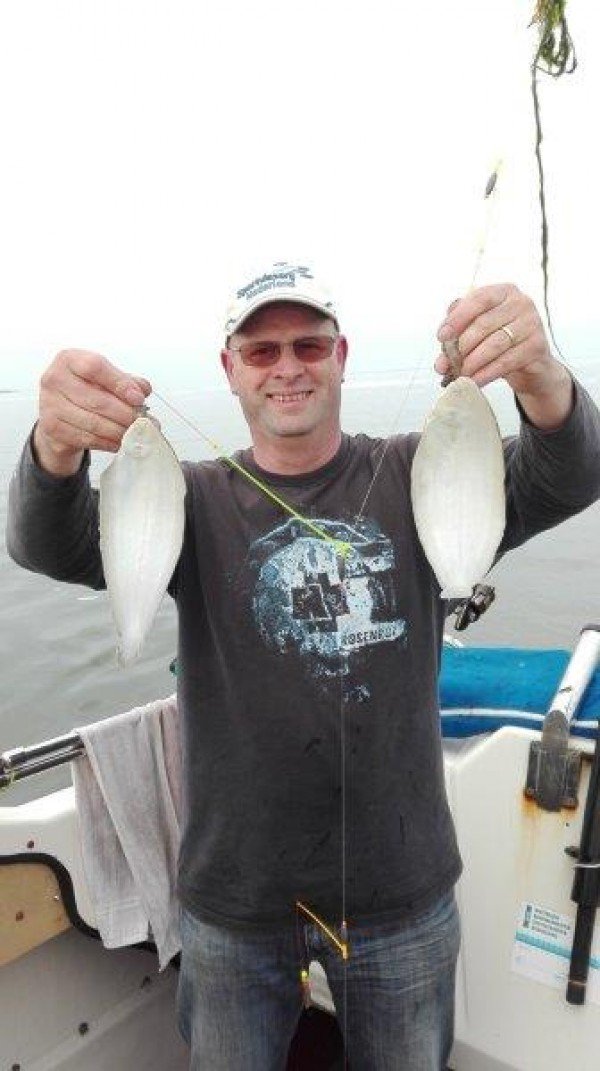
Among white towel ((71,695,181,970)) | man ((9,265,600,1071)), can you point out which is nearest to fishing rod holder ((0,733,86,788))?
white towel ((71,695,181,970))

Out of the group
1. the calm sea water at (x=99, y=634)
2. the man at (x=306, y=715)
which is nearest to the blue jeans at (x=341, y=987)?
the man at (x=306, y=715)

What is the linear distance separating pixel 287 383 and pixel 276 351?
0.34 ft

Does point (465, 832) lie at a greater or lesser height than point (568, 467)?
lesser

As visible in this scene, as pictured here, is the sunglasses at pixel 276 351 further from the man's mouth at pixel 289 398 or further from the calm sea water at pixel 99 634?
the calm sea water at pixel 99 634

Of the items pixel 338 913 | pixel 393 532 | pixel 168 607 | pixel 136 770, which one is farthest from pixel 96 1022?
pixel 168 607

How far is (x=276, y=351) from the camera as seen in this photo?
2.24 m

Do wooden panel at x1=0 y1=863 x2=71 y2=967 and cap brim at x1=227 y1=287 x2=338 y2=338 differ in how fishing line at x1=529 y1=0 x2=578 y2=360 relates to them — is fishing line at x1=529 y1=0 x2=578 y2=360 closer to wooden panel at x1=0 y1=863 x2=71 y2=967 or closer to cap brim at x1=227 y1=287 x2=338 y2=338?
cap brim at x1=227 y1=287 x2=338 y2=338

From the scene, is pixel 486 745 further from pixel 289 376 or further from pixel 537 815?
pixel 289 376

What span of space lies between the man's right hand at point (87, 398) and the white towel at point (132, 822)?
1.24 metres

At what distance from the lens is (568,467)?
206cm

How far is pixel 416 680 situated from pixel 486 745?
85 cm

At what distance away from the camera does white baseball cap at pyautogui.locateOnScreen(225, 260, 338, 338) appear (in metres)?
2.24

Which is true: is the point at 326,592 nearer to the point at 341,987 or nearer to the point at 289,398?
the point at 289,398

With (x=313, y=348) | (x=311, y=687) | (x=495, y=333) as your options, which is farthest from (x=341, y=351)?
(x=311, y=687)
